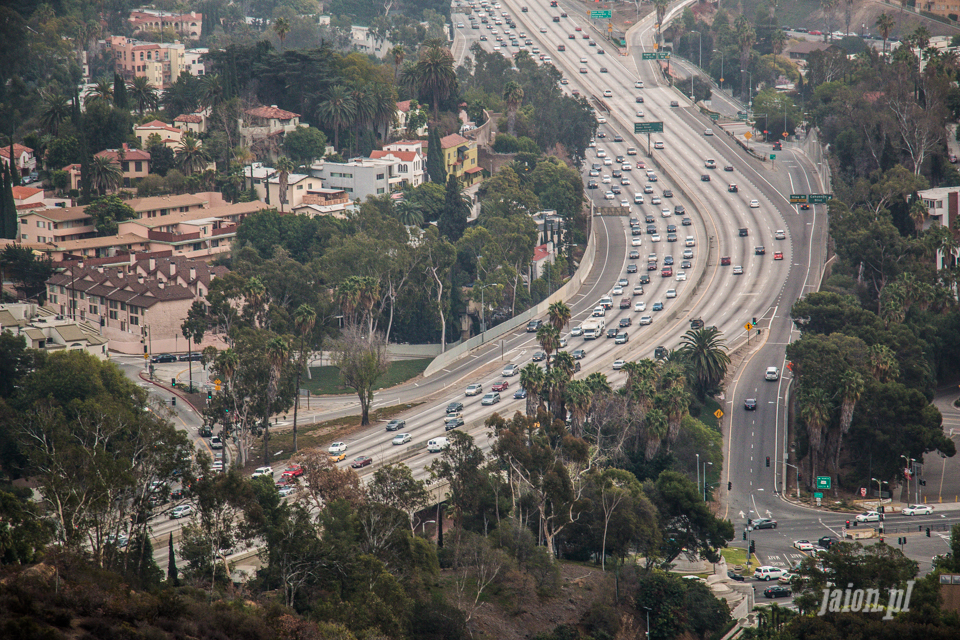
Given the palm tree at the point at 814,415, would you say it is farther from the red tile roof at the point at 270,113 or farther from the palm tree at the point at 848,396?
the red tile roof at the point at 270,113

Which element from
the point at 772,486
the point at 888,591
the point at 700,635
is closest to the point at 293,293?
the point at 772,486

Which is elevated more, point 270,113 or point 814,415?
point 270,113

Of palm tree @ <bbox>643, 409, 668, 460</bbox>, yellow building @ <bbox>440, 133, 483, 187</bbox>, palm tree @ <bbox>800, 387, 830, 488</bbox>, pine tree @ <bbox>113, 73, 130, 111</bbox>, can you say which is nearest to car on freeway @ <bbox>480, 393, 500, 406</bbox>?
palm tree @ <bbox>643, 409, 668, 460</bbox>

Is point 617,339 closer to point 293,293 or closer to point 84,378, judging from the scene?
point 293,293

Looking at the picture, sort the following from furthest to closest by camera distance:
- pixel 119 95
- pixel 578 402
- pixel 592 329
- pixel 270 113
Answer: pixel 119 95 → pixel 270 113 → pixel 592 329 → pixel 578 402

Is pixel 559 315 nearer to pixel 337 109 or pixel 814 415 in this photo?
pixel 814 415

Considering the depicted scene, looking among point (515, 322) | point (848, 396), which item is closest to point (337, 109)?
point (515, 322)
